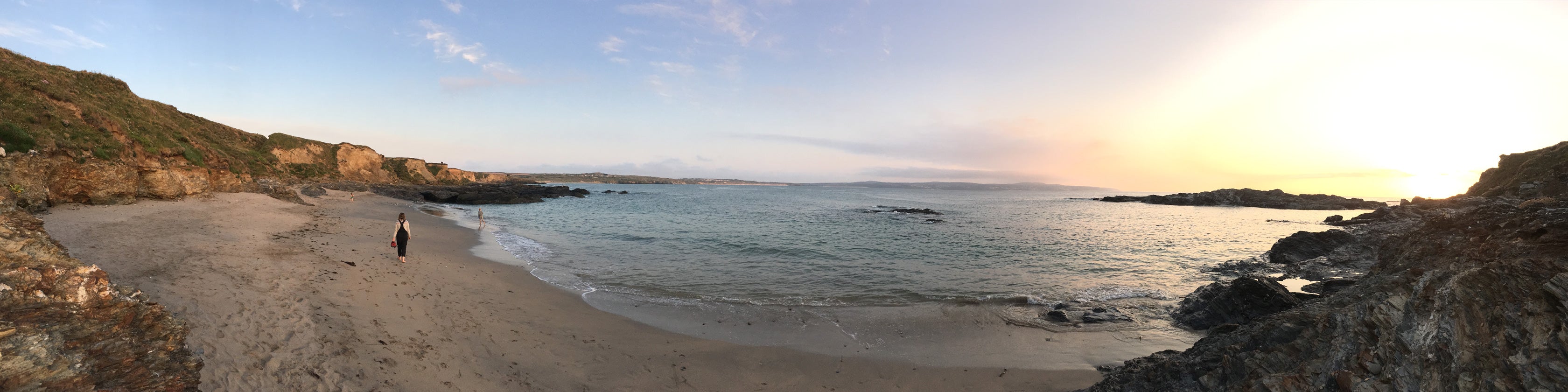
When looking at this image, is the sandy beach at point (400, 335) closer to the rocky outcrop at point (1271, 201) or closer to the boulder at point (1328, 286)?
the boulder at point (1328, 286)

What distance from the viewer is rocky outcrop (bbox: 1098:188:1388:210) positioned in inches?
2579

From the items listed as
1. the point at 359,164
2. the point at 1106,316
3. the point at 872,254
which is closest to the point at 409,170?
the point at 359,164

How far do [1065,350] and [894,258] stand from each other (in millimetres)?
10406

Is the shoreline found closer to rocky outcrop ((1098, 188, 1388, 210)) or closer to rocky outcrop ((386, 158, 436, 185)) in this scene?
rocky outcrop ((386, 158, 436, 185))

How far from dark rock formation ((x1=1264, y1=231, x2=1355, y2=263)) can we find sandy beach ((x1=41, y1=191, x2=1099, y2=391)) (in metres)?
18.3

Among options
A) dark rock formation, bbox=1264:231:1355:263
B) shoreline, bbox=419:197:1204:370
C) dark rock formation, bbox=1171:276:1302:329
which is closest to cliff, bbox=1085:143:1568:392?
shoreline, bbox=419:197:1204:370

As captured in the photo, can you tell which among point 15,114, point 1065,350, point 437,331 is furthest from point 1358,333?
point 15,114

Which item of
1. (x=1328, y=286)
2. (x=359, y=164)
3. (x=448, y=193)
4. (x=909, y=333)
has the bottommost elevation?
A: (x=909, y=333)

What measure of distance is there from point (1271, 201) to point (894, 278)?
84.1m

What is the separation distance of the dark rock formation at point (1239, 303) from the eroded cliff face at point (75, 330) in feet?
48.8

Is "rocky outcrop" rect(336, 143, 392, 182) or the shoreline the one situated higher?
"rocky outcrop" rect(336, 143, 392, 182)

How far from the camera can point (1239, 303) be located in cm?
984

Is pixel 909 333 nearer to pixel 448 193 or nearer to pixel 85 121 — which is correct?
pixel 85 121

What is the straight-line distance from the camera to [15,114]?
525 inches
